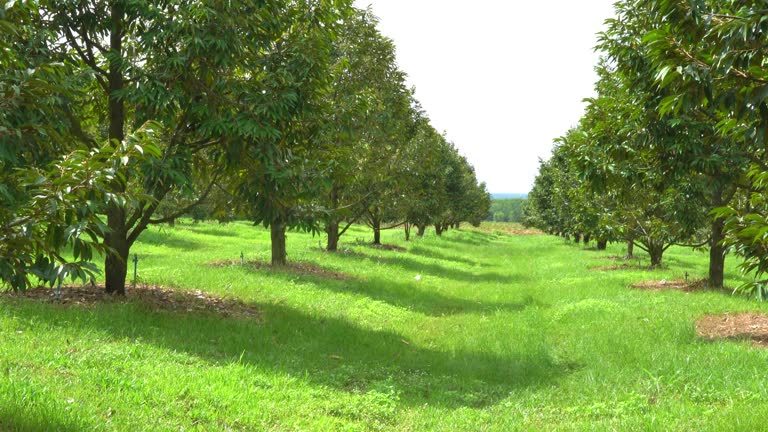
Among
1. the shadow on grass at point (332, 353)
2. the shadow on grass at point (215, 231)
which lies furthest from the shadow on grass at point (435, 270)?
the shadow on grass at point (215, 231)

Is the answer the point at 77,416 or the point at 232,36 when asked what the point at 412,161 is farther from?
the point at 77,416

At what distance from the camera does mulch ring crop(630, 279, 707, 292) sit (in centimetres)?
1758

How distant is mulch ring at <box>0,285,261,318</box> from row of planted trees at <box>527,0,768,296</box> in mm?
8143

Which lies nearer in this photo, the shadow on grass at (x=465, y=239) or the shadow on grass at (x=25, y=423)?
the shadow on grass at (x=25, y=423)

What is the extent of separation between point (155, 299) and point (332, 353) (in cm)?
409

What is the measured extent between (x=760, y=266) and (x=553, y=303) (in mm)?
12381

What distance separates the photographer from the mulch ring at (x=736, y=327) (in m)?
10.4

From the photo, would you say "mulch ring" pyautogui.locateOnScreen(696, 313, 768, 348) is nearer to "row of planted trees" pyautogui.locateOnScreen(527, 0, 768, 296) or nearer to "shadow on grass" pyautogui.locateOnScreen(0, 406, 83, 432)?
"row of planted trees" pyautogui.locateOnScreen(527, 0, 768, 296)

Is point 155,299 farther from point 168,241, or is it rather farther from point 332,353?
point 168,241

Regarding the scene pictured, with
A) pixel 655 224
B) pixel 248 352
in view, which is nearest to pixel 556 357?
pixel 248 352

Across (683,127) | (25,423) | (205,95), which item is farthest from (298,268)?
(25,423)

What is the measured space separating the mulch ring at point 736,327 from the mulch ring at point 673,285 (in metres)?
5.01

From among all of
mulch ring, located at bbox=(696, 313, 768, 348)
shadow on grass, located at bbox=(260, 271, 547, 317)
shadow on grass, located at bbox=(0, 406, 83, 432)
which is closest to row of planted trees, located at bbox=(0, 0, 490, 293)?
shadow on grass, located at bbox=(0, 406, 83, 432)

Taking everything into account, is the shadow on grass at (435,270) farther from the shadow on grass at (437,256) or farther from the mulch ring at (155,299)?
the mulch ring at (155,299)
